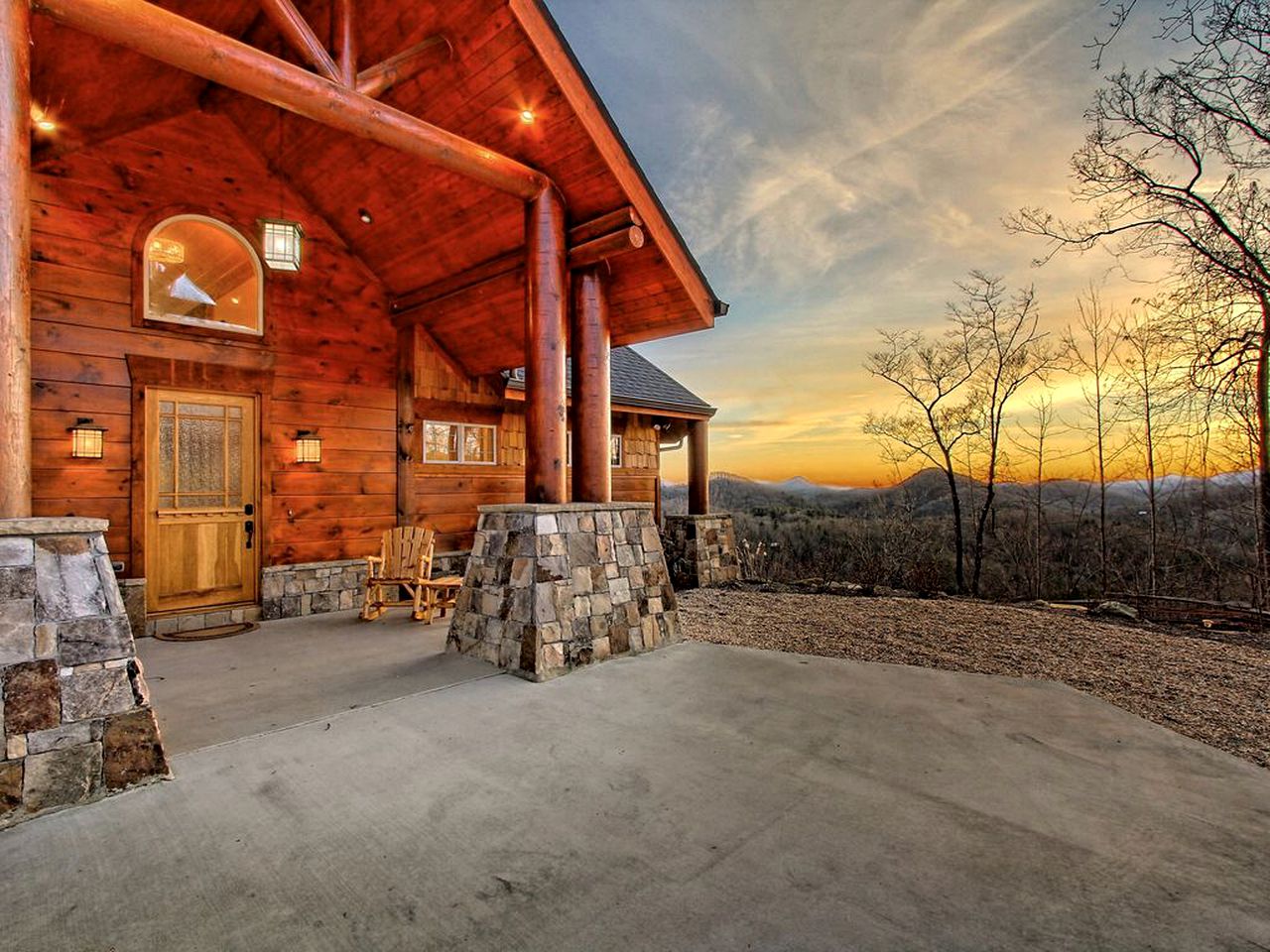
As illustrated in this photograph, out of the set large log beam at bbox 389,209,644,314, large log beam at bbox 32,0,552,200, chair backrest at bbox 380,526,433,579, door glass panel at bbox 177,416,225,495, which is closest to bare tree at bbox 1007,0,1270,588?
large log beam at bbox 389,209,644,314

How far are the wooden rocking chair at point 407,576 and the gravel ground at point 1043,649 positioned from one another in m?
2.34

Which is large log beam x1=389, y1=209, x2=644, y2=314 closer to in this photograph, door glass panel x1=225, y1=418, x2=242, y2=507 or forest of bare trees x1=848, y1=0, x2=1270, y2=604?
door glass panel x1=225, y1=418, x2=242, y2=507

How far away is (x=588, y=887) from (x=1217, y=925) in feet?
5.31

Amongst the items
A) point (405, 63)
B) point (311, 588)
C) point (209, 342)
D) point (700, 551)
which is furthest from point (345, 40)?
point (700, 551)

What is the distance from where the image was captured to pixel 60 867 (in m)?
1.65

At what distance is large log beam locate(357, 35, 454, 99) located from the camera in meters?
3.81

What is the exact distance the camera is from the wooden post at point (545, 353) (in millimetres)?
4016

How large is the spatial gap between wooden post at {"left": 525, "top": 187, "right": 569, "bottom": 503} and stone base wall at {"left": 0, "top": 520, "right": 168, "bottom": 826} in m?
2.24

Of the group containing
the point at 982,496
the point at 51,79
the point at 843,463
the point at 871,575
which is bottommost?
the point at 871,575

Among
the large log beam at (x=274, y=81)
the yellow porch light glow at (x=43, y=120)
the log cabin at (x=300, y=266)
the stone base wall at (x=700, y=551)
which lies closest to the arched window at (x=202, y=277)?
the log cabin at (x=300, y=266)

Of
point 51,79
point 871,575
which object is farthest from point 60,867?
point 871,575

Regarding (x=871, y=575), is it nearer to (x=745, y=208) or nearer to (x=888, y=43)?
(x=745, y=208)

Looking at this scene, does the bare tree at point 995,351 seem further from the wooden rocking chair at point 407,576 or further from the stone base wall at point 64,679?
the stone base wall at point 64,679

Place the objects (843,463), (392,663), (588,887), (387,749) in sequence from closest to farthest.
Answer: (588,887) → (387,749) → (392,663) → (843,463)
